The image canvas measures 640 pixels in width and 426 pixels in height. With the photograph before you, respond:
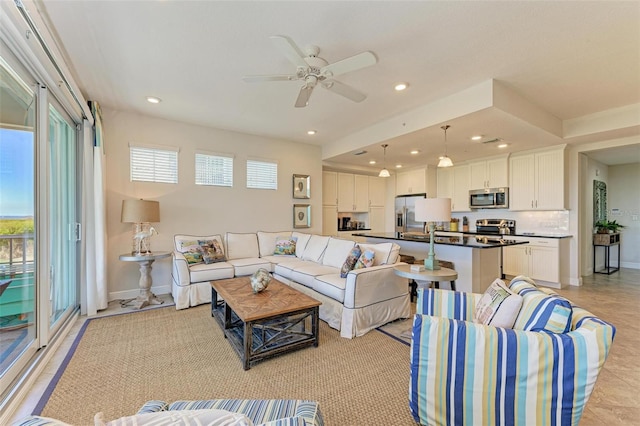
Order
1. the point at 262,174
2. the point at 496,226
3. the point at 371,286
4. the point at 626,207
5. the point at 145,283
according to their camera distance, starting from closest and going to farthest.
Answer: the point at 371,286 → the point at 145,283 → the point at 262,174 → the point at 496,226 → the point at 626,207

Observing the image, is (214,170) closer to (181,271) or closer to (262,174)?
(262,174)

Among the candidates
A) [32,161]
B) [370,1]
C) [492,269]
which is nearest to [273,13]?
[370,1]

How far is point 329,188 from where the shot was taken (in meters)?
6.52

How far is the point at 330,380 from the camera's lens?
6.76 feet

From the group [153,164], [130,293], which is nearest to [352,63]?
[153,164]

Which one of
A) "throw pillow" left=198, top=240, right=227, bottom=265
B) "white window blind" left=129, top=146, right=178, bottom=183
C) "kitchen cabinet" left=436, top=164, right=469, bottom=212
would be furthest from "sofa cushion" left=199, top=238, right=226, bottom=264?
"kitchen cabinet" left=436, top=164, right=469, bottom=212

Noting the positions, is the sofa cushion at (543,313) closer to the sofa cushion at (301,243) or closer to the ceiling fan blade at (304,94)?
the ceiling fan blade at (304,94)

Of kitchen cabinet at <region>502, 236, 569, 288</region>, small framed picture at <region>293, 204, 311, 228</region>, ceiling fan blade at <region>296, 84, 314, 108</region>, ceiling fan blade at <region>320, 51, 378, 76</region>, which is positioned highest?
ceiling fan blade at <region>320, 51, 378, 76</region>

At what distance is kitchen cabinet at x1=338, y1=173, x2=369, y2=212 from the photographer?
22.1 ft

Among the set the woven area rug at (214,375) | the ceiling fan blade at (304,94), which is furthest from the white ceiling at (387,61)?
the woven area rug at (214,375)

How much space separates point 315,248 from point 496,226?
4039 millimetres

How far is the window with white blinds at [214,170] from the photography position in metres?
4.62

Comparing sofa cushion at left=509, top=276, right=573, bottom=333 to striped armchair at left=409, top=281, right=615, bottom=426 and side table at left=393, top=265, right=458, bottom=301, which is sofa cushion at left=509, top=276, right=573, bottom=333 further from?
side table at left=393, top=265, right=458, bottom=301

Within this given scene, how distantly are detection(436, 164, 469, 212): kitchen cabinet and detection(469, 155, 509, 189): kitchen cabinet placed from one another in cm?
16
